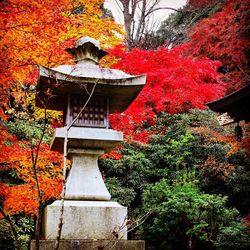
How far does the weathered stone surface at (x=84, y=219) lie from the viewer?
16.4 ft

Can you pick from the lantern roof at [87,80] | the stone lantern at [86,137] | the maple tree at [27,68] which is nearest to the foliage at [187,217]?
the maple tree at [27,68]

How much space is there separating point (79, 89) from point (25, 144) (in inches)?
192

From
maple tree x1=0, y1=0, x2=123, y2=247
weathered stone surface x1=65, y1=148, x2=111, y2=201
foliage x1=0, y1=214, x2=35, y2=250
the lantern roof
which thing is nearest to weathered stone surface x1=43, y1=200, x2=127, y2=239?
weathered stone surface x1=65, y1=148, x2=111, y2=201

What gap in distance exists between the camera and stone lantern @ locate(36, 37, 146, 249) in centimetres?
516

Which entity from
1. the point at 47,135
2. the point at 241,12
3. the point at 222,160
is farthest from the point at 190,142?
the point at 241,12

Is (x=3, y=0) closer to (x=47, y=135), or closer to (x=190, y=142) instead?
(x=47, y=135)

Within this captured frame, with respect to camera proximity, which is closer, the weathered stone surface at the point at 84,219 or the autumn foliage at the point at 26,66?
the weathered stone surface at the point at 84,219

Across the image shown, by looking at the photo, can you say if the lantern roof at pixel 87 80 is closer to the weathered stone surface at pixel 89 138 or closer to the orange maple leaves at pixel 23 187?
the weathered stone surface at pixel 89 138

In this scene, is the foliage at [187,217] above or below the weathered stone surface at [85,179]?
below

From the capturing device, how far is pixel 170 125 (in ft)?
43.1

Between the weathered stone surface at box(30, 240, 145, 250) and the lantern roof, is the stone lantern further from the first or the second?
the weathered stone surface at box(30, 240, 145, 250)

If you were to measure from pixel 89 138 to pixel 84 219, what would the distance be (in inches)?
52.9

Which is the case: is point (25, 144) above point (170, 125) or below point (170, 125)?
below

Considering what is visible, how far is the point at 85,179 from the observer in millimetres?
5691
